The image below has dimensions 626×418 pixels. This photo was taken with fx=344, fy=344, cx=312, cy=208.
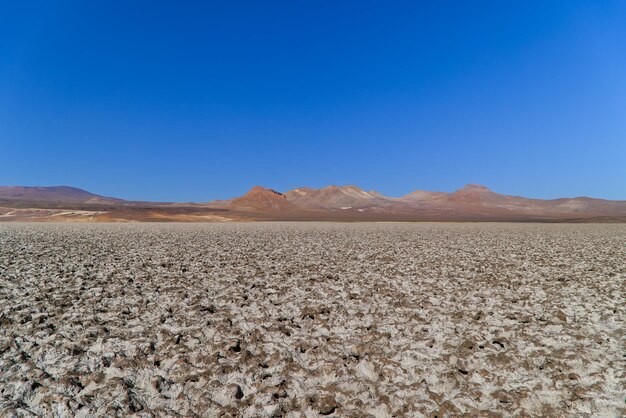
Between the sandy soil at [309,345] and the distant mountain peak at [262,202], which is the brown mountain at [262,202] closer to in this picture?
the distant mountain peak at [262,202]

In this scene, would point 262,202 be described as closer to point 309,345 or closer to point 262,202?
point 262,202

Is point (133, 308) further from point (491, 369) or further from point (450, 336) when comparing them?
point (491, 369)

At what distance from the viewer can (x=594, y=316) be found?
6.99m

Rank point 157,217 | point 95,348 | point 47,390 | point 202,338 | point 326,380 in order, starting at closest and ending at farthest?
point 47,390, point 326,380, point 95,348, point 202,338, point 157,217

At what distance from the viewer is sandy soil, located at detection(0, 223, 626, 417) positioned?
407cm

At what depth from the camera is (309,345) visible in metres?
5.59

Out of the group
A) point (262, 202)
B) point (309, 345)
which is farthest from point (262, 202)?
point (309, 345)

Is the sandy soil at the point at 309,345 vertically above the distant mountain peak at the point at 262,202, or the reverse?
the distant mountain peak at the point at 262,202

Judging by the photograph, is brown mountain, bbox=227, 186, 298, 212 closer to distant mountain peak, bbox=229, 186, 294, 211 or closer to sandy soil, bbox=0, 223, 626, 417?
distant mountain peak, bbox=229, 186, 294, 211

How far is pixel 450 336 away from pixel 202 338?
4248 mm

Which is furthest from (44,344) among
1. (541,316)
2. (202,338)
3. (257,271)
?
(541,316)

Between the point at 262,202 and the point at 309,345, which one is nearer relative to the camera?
the point at 309,345

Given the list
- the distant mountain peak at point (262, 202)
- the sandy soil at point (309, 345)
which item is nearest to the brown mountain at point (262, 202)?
the distant mountain peak at point (262, 202)

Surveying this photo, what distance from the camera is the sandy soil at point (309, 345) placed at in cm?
407
